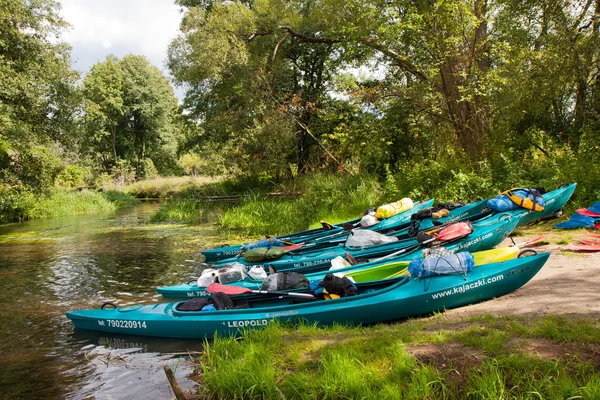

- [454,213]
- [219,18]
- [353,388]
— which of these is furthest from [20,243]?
[353,388]

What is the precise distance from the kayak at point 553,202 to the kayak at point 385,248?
2.83 ft

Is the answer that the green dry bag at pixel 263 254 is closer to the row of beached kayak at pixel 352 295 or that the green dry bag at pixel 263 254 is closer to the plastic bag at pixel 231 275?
the row of beached kayak at pixel 352 295

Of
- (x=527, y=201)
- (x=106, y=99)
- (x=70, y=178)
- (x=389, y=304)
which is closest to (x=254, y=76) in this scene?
(x=527, y=201)

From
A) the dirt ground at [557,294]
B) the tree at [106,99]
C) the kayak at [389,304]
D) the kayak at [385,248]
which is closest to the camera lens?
the dirt ground at [557,294]

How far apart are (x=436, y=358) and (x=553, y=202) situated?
671cm

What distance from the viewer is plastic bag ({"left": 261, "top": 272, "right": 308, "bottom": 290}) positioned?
5.61 metres

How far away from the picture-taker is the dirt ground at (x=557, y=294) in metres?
4.23

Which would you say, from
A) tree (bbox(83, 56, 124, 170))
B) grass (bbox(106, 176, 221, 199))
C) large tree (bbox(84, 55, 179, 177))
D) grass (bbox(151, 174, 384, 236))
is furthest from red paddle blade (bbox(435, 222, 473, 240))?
large tree (bbox(84, 55, 179, 177))

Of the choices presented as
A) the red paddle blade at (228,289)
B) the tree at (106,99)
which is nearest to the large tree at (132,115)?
the tree at (106,99)

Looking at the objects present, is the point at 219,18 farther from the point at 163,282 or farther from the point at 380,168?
the point at 163,282

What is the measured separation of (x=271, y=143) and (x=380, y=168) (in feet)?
14.0

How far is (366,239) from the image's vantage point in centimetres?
789

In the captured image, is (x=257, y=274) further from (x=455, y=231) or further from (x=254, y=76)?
(x=254, y=76)

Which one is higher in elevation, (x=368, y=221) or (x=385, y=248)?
(x=368, y=221)
